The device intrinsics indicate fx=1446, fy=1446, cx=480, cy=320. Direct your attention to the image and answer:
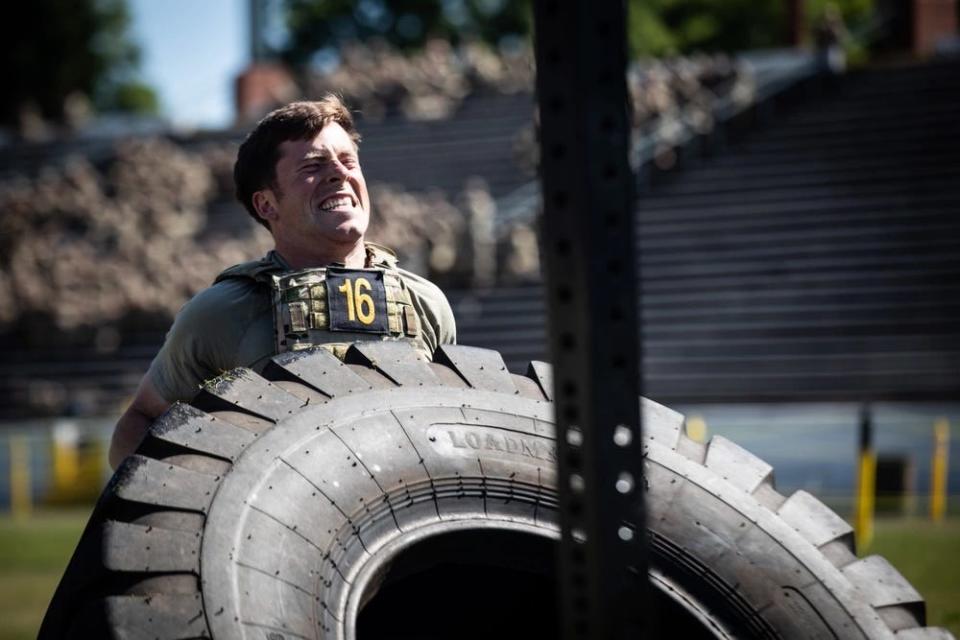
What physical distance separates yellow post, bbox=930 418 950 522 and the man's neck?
9.39m

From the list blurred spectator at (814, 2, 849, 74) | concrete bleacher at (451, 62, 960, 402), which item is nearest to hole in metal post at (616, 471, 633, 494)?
concrete bleacher at (451, 62, 960, 402)

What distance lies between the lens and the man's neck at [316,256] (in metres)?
3.78

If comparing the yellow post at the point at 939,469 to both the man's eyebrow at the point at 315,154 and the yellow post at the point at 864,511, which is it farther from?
the man's eyebrow at the point at 315,154

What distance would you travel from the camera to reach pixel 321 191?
12.2 feet

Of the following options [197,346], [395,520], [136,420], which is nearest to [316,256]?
[197,346]

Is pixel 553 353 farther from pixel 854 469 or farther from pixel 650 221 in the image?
pixel 650 221

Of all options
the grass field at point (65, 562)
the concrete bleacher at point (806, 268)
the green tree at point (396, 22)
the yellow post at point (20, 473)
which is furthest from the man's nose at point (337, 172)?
the green tree at point (396, 22)

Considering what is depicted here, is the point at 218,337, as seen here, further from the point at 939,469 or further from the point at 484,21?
the point at 484,21

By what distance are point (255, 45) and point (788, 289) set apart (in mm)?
24531

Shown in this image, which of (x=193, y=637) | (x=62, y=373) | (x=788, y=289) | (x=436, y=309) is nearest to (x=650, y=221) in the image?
(x=788, y=289)

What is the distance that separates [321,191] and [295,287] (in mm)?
285

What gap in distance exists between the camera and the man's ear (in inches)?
150

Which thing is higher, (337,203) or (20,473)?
(20,473)

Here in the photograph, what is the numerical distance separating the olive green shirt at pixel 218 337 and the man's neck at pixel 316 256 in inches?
2.5
